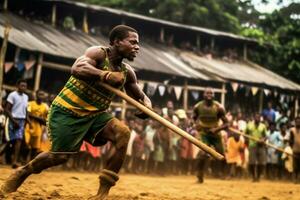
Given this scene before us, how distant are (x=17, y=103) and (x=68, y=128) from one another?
5.61m

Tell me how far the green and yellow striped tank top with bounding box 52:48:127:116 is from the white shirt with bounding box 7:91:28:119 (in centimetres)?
543

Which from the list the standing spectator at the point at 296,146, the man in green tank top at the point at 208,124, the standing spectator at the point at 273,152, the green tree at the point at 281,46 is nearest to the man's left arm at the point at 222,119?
the man in green tank top at the point at 208,124

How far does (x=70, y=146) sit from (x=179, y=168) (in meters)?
11.2

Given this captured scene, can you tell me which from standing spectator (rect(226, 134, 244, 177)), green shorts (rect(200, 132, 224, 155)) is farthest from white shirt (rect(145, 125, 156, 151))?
green shorts (rect(200, 132, 224, 155))

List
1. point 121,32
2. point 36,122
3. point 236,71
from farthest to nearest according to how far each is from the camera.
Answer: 1. point 236,71
2. point 36,122
3. point 121,32

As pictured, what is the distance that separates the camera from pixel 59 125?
4672mm

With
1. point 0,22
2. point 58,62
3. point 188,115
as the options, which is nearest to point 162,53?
point 188,115

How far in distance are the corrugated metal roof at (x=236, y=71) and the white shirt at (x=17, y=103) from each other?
37.3 ft

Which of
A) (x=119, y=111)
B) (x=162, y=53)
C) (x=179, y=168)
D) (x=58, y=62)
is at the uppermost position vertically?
(x=162, y=53)

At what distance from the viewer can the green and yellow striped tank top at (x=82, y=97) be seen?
473cm

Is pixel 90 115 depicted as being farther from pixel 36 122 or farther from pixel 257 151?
pixel 257 151

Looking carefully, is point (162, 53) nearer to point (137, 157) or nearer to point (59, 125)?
point (137, 157)

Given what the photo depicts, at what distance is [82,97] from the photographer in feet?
15.5

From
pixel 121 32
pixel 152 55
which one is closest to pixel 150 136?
pixel 152 55
